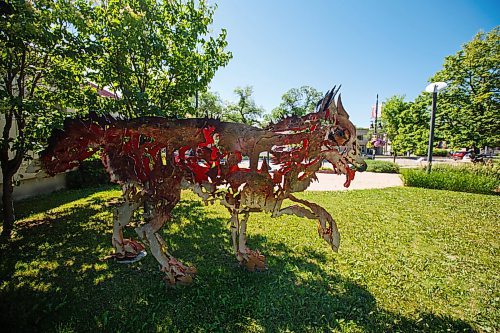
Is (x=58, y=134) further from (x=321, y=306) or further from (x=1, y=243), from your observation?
(x=321, y=306)

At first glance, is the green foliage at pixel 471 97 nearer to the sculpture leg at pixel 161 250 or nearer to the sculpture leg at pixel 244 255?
the sculpture leg at pixel 244 255

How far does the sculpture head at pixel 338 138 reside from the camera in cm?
359

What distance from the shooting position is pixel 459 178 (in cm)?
1321

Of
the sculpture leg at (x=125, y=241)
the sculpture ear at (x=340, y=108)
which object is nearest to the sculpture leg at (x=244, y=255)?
the sculpture leg at (x=125, y=241)

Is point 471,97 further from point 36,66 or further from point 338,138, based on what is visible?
point 36,66

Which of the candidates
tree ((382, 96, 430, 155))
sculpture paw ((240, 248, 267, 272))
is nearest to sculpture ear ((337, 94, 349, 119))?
sculpture paw ((240, 248, 267, 272))

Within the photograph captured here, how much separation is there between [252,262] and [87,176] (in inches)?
475

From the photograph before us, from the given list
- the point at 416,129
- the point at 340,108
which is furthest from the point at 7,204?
the point at 416,129

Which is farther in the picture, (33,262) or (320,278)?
(33,262)

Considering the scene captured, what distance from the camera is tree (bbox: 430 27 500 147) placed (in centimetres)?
1738

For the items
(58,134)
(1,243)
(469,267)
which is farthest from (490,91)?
(1,243)

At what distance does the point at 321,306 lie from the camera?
3697 millimetres

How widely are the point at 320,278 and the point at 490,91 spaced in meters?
22.5

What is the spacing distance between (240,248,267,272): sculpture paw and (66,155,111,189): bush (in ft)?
34.8
